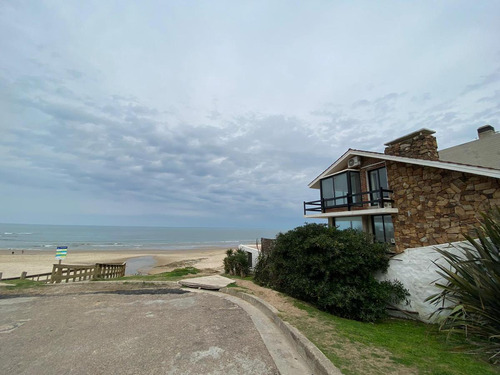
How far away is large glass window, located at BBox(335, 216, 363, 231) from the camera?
499 inches

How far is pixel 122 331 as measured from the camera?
4930 millimetres

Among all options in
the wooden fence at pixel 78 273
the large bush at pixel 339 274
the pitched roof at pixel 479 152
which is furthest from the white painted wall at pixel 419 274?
the wooden fence at pixel 78 273

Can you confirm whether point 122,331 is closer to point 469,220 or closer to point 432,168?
point 469,220

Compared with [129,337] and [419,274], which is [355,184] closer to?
[419,274]

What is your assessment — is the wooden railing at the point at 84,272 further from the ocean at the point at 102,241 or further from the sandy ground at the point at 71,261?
the ocean at the point at 102,241

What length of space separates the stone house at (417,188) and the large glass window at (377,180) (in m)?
0.04

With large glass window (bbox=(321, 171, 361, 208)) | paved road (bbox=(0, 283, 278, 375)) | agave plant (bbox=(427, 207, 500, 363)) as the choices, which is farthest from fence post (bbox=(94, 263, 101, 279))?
agave plant (bbox=(427, 207, 500, 363))

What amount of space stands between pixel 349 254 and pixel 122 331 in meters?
6.65

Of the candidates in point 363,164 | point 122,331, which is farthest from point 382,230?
point 122,331

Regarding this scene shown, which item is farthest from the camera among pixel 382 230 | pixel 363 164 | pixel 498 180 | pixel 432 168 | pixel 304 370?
pixel 363 164

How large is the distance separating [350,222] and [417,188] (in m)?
4.70

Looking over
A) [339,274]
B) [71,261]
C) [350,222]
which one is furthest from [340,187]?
[71,261]

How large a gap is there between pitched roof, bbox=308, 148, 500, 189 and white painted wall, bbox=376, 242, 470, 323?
2.35 m

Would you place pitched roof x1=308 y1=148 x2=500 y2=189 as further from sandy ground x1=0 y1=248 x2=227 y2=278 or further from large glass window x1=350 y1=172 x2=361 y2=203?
sandy ground x1=0 y1=248 x2=227 y2=278
